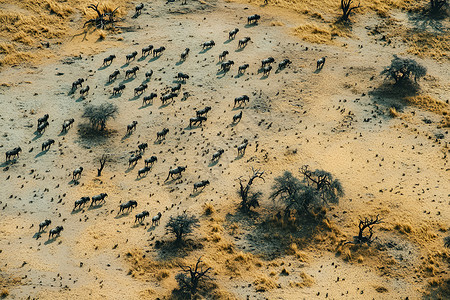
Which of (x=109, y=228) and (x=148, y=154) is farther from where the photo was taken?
(x=148, y=154)

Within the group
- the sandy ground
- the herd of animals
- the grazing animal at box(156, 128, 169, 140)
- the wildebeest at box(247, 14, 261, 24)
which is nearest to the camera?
the sandy ground

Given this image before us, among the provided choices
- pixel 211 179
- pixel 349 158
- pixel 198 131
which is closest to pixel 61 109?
pixel 198 131

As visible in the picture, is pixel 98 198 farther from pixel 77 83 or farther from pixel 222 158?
pixel 77 83

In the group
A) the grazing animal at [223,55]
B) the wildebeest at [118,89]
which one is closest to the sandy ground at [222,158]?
the wildebeest at [118,89]

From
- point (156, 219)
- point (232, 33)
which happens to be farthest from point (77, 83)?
point (156, 219)

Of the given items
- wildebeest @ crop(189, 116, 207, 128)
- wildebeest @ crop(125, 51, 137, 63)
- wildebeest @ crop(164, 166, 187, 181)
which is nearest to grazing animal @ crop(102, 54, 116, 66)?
wildebeest @ crop(125, 51, 137, 63)

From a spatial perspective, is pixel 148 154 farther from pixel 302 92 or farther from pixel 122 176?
pixel 302 92

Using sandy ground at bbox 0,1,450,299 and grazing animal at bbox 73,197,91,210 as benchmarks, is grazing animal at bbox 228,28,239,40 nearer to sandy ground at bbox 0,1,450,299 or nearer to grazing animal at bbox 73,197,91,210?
sandy ground at bbox 0,1,450,299

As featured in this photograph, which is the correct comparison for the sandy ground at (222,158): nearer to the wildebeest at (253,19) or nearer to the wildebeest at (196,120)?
the wildebeest at (196,120)
